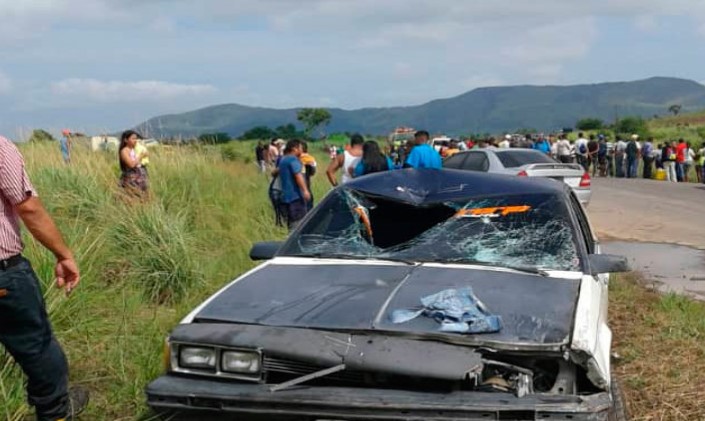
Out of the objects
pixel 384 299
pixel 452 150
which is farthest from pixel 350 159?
pixel 452 150

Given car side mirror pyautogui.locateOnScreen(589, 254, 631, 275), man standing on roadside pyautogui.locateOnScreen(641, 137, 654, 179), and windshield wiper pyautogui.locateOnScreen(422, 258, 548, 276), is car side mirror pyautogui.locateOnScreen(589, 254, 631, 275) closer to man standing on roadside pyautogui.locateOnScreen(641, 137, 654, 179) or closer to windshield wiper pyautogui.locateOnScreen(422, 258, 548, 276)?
windshield wiper pyautogui.locateOnScreen(422, 258, 548, 276)

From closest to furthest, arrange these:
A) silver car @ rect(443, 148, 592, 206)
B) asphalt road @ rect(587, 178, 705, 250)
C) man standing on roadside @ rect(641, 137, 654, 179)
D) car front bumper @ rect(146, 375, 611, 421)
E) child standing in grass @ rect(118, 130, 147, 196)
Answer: car front bumper @ rect(146, 375, 611, 421)
child standing in grass @ rect(118, 130, 147, 196)
asphalt road @ rect(587, 178, 705, 250)
silver car @ rect(443, 148, 592, 206)
man standing on roadside @ rect(641, 137, 654, 179)

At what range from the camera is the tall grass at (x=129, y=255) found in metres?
4.92

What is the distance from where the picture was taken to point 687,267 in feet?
30.9

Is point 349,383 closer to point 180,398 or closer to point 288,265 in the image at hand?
point 180,398

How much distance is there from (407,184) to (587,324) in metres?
2.03

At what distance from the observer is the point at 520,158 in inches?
590

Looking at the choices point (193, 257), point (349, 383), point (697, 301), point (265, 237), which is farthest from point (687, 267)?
point (349, 383)

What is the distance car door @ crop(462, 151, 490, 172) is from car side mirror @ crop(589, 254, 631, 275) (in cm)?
1074

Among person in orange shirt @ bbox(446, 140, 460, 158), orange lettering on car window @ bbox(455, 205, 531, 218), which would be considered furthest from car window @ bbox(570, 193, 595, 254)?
person in orange shirt @ bbox(446, 140, 460, 158)

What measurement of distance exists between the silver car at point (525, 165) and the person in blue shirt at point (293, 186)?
480 cm

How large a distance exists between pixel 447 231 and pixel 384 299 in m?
1.09

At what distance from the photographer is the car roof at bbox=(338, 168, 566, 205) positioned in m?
5.00

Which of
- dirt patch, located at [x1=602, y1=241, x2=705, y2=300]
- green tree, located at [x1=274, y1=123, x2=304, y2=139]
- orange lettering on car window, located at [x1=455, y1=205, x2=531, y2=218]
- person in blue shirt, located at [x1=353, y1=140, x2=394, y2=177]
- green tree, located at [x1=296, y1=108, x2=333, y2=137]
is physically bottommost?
dirt patch, located at [x1=602, y1=241, x2=705, y2=300]
